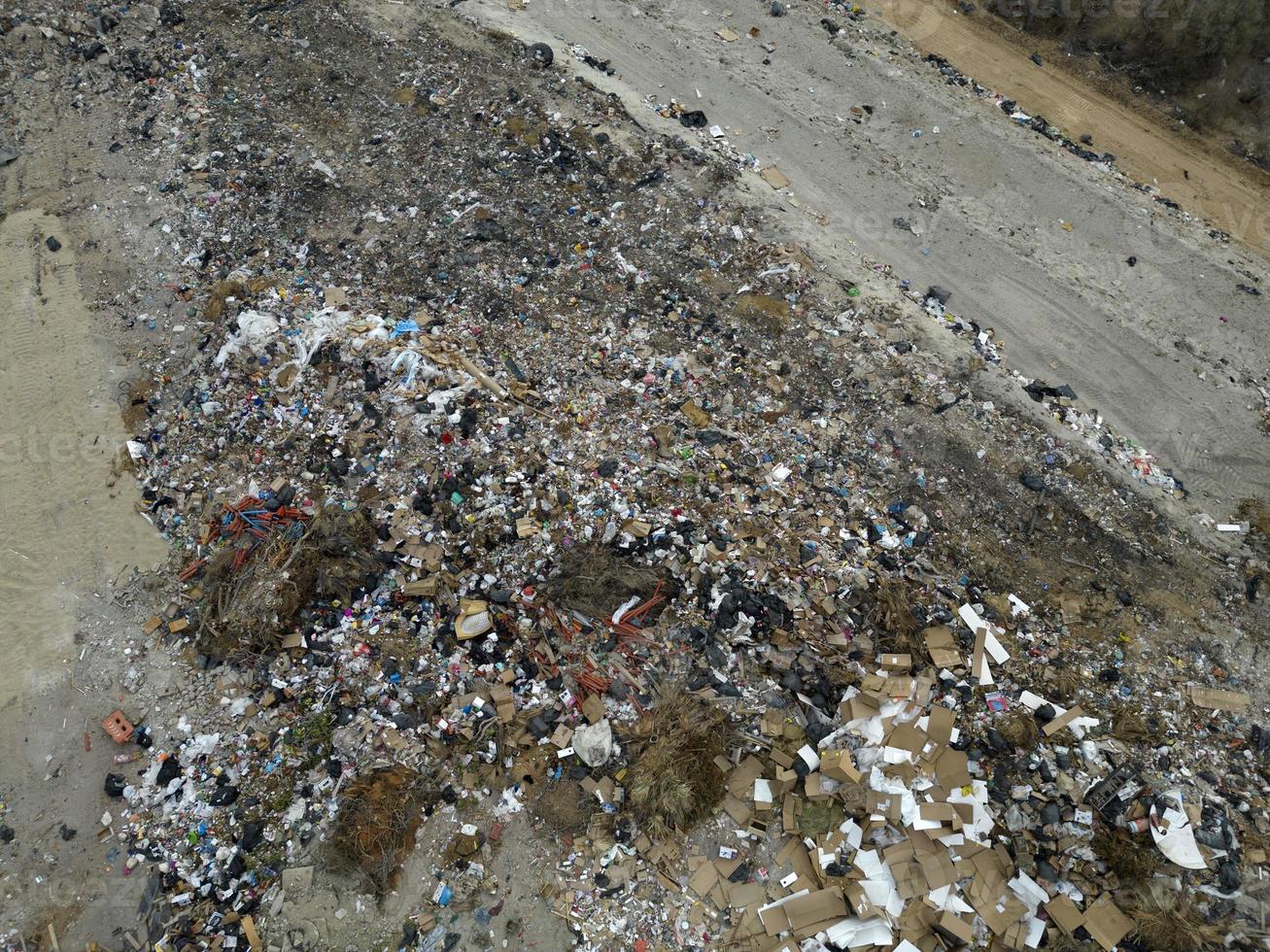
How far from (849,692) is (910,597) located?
1.05 m

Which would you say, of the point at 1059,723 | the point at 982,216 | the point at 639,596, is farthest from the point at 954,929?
the point at 982,216

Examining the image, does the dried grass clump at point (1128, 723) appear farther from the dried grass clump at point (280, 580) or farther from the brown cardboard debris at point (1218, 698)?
the dried grass clump at point (280, 580)

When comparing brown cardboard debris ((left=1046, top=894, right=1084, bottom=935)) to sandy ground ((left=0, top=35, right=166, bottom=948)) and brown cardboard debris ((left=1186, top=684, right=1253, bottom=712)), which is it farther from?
sandy ground ((left=0, top=35, right=166, bottom=948))

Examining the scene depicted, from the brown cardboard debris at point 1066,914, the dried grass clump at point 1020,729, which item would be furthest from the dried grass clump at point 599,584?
the brown cardboard debris at point 1066,914

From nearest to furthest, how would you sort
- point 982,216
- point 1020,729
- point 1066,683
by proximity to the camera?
1. point 1020,729
2. point 1066,683
3. point 982,216

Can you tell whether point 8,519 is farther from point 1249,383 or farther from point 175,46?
point 1249,383

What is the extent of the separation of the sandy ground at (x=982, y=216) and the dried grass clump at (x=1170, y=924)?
3.80m

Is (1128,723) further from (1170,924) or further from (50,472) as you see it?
(50,472)

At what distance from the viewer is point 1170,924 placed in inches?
197

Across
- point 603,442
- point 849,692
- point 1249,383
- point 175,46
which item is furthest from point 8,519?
point 1249,383

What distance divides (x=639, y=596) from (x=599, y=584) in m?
0.36

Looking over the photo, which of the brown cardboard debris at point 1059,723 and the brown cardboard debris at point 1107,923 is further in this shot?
the brown cardboard debris at point 1059,723

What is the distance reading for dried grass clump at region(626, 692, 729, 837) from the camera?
5.38 meters

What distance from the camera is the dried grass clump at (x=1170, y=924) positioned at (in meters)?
4.95
